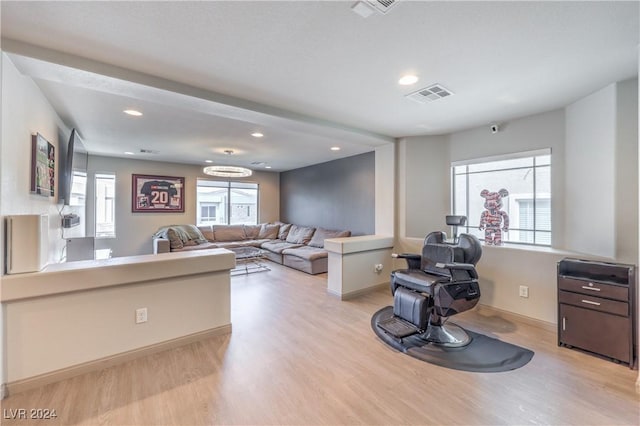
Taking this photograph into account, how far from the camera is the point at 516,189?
12.0ft

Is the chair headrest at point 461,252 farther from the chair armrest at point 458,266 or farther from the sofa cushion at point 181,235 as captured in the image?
the sofa cushion at point 181,235

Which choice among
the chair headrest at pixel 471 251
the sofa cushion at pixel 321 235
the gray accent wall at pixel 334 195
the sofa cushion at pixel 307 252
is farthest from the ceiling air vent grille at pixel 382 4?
the sofa cushion at pixel 321 235

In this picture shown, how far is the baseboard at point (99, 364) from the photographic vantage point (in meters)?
1.92

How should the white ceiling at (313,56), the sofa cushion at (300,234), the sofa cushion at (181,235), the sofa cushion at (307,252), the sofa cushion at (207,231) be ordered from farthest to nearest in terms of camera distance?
the sofa cushion at (207,231), the sofa cushion at (300,234), the sofa cushion at (181,235), the sofa cushion at (307,252), the white ceiling at (313,56)

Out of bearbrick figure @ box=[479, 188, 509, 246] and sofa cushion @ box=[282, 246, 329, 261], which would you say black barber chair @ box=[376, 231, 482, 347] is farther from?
sofa cushion @ box=[282, 246, 329, 261]

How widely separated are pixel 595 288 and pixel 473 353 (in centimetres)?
118

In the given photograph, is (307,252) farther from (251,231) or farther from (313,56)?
(313,56)

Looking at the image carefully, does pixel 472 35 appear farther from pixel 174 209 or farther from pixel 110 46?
pixel 174 209

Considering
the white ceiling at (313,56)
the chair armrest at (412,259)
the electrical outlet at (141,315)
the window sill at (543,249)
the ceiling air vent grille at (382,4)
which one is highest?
the white ceiling at (313,56)

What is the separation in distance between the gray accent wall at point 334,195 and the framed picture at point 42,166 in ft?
15.1

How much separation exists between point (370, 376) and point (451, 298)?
3.34ft

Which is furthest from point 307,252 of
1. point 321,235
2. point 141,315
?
point 141,315

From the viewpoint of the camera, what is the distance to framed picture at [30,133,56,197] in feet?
7.82

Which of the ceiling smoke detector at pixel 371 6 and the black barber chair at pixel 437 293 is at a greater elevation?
the ceiling smoke detector at pixel 371 6
